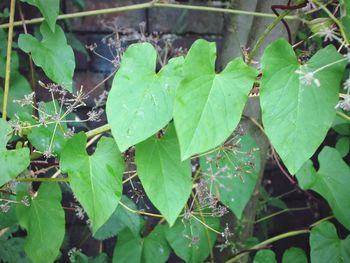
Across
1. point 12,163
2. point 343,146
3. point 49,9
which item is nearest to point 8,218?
point 12,163

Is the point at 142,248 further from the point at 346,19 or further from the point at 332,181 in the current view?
the point at 346,19

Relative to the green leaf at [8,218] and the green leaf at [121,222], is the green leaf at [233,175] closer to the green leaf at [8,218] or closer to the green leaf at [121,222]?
the green leaf at [121,222]

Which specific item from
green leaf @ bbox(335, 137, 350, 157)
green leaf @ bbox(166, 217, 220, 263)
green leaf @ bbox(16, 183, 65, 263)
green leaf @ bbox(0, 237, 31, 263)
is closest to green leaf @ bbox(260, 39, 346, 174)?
green leaf @ bbox(16, 183, 65, 263)

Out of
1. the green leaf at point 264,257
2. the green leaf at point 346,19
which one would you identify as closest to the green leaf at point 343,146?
the green leaf at point 264,257

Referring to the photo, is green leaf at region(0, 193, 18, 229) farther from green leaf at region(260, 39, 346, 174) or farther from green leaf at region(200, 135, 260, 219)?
green leaf at region(260, 39, 346, 174)

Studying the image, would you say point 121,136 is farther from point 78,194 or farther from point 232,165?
point 232,165

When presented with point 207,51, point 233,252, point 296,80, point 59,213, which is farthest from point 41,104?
point 233,252
